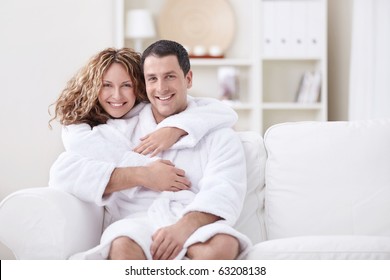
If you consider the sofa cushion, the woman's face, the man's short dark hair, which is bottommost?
the sofa cushion

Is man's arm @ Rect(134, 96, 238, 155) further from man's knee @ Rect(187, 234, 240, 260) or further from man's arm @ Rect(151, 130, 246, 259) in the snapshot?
man's knee @ Rect(187, 234, 240, 260)

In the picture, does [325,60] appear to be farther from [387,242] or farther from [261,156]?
[387,242]

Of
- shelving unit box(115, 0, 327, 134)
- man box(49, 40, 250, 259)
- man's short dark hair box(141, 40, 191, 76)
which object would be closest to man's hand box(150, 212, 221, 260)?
man box(49, 40, 250, 259)

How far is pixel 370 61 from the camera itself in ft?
13.1

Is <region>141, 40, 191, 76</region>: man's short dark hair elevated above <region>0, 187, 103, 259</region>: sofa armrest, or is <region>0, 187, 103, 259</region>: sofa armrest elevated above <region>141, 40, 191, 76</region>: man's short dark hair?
<region>141, 40, 191, 76</region>: man's short dark hair

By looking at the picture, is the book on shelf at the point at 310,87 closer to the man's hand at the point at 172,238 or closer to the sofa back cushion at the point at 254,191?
the sofa back cushion at the point at 254,191

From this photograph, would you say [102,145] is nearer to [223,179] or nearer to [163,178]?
[163,178]

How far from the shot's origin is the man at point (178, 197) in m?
1.70

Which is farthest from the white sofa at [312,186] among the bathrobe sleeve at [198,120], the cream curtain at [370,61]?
the cream curtain at [370,61]

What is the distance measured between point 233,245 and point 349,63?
2963 millimetres

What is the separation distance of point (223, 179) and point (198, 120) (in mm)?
229

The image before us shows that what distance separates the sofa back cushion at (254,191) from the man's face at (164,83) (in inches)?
11.8

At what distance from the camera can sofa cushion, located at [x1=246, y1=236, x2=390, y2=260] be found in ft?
5.49

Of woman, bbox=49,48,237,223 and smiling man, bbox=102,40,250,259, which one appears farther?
woman, bbox=49,48,237,223
